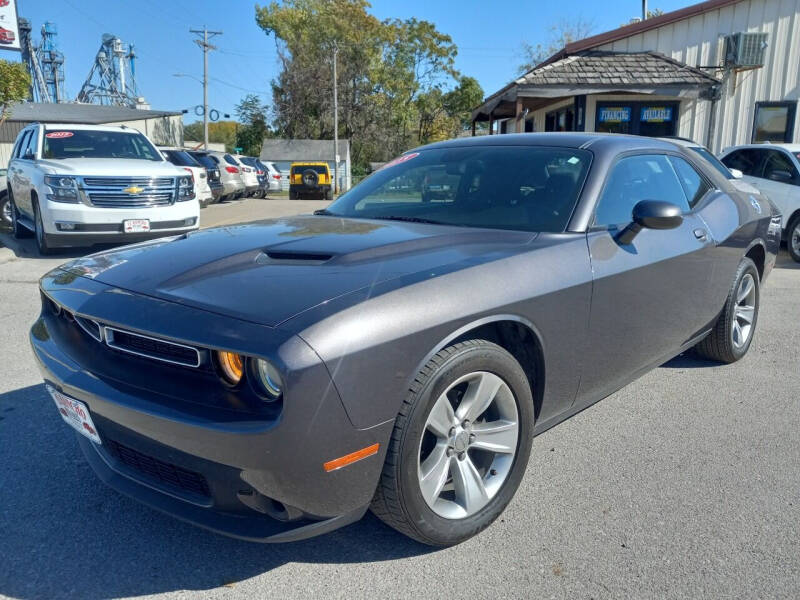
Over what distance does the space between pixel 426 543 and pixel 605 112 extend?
14.3 meters

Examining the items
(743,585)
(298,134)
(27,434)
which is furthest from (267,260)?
(298,134)

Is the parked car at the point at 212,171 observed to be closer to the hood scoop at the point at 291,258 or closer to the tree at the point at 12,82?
the tree at the point at 12,82

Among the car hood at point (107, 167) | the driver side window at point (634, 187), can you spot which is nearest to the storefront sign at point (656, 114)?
the car hood at point (107, 167)

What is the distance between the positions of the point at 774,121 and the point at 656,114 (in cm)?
263

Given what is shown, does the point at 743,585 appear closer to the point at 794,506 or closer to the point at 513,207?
the point at 794,506

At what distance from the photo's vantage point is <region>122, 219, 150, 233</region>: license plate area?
8.55 meters

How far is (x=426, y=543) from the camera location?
2299 mm

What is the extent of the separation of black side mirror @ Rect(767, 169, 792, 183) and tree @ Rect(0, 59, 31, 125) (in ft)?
50.5

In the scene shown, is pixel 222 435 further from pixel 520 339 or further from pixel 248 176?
pixel 248 176

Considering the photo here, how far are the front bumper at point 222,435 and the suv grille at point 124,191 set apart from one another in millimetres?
Answer: 6927

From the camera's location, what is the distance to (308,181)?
90.1 ft

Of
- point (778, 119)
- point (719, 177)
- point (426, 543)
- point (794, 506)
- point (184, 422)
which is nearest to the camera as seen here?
point (184, 422)

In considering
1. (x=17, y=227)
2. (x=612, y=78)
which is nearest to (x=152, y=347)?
(x=17, y=227)

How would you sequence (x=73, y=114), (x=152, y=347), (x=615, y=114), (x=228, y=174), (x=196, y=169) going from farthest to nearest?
(x=73, y=114)
(x=228, y=174)
(x=196, y=169)
(x=615, y=114)
(x=152, y=347)
